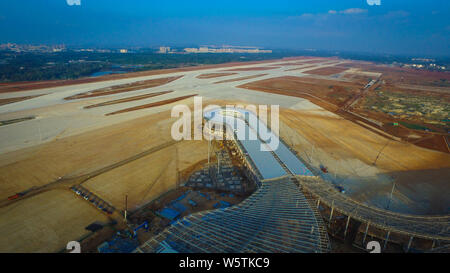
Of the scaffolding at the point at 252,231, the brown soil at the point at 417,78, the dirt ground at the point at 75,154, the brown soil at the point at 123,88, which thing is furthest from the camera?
the brown soil at the point at 417,78

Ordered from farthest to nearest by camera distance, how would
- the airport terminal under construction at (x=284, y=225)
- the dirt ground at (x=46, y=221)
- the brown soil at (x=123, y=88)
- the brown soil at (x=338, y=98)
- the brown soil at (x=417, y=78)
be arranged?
1. the brown soil at (x=417, y=78)
2. the brown soil at (x=123, y=88)
3. the brown soil at (x=338, y=98)
4. the dirt ground at (x=46, y=221)
5. the airport terminal under construction at (x=284, y=225)

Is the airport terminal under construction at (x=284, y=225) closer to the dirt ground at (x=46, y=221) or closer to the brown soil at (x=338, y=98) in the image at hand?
the dirt ground at (x=46, y=221)

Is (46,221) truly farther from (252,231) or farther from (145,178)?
(252,231)

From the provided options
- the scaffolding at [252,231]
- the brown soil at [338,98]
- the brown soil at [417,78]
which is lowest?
the scaffolding at [252,231]

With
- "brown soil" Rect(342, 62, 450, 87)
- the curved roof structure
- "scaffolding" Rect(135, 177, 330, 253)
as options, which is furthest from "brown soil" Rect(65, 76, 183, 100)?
"brown soil" Rect(342, 62, 450, 87)

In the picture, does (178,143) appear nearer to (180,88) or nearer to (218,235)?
(218,235)

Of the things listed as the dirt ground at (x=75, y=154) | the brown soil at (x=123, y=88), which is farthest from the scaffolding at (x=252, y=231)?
the brown soil at (x=123, y=88)
